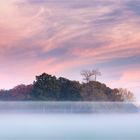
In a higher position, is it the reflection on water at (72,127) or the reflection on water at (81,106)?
the reflection on water at (81,106)

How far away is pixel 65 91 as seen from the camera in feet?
130

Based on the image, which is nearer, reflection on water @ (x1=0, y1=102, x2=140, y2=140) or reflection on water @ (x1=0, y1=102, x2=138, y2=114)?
reflection on water @ (x1=0, y1=102, x2=140, y2=140)

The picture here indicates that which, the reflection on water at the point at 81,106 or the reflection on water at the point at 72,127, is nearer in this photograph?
the reflection on water at the point at 72,127

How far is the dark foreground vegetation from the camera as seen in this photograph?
3938 cm

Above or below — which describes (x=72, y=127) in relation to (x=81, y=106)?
below

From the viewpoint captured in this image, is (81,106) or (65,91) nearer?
(65,91)

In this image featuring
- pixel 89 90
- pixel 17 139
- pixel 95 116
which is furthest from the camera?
pixel 95 116

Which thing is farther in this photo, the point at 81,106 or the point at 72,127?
the point at 81,106

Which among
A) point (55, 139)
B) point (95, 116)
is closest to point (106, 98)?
point (55, 139)

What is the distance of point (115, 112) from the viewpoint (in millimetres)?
55281

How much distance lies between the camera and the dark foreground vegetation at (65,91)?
3938cm

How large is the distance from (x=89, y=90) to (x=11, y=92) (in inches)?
304

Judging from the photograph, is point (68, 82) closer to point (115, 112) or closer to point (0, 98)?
point (0, 98)

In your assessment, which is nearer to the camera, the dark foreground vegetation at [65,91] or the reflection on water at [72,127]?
the reflection on water at [72,127]
